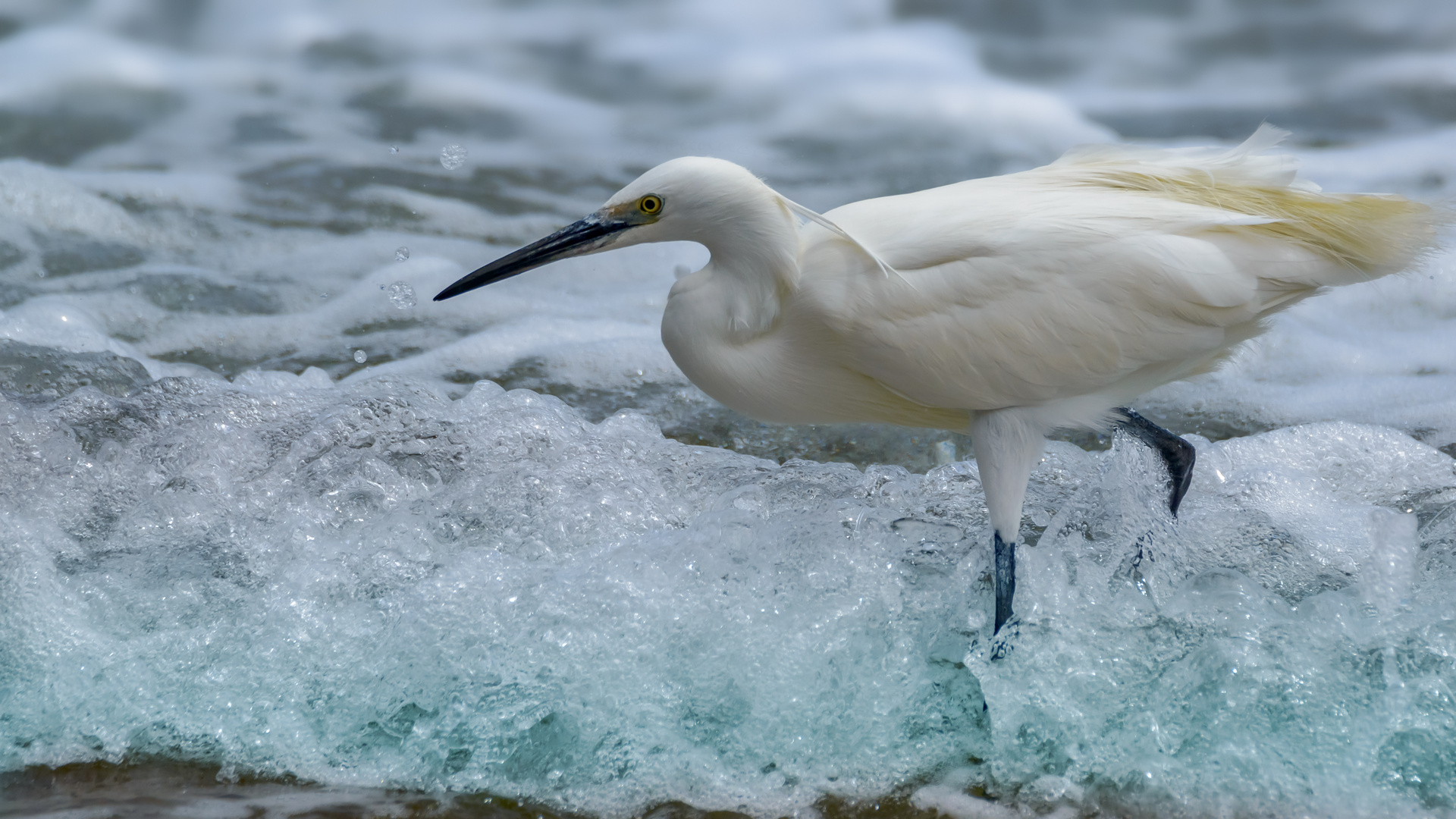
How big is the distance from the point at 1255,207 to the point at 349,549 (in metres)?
1.85

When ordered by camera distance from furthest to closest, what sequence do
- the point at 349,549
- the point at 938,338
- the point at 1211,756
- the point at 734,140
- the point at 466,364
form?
the point at 734,140, the point at 466,364, the point at 349,549, the point at 938,338, the point at 1211,756

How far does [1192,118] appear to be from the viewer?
7281 millimetres

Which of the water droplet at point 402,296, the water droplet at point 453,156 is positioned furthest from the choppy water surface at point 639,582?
the water droplet at point 453,156

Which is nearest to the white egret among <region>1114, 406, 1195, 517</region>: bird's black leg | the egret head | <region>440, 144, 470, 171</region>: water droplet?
the egret head

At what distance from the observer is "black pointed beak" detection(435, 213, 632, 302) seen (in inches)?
78.5

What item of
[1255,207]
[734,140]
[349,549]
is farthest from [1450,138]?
[349,549]

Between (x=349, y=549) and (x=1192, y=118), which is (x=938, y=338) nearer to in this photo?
(x=349, y=549)

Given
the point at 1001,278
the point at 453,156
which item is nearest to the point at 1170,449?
the point at 1001,278

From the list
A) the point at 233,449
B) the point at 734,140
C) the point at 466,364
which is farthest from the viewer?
the point at 734,140

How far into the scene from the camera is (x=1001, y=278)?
1899 millimetres

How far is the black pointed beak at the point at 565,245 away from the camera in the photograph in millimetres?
1994

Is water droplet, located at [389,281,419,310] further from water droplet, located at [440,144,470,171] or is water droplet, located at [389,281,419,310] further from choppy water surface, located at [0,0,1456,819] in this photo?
water droplet, located at [440,144,470,171]

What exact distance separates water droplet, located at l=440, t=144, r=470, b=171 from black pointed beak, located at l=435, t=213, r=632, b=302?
3.71 meters

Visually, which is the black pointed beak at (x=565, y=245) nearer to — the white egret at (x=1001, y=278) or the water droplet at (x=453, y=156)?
the white egret at (x=1001, y=278)
